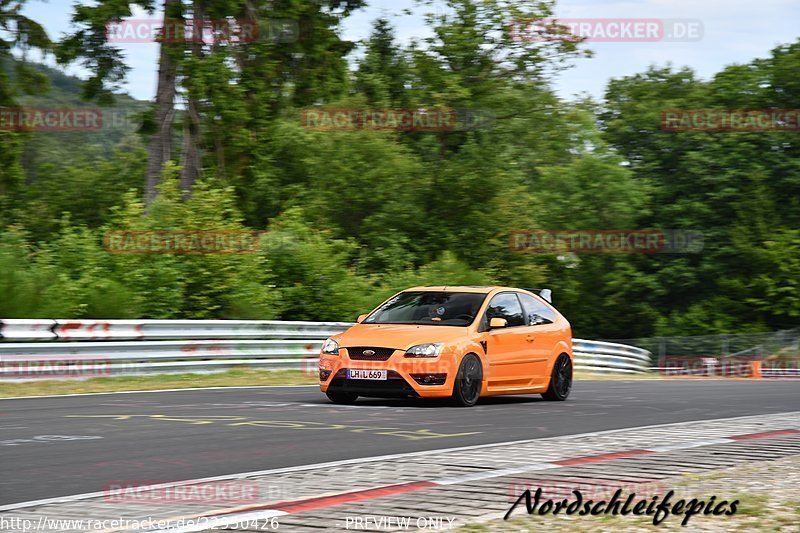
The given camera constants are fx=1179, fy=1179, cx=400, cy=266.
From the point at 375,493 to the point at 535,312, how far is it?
30.0 feet

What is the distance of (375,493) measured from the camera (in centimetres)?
687

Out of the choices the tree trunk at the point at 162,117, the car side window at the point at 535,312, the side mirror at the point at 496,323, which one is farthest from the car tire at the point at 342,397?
the tree trunk at the point at 162,117

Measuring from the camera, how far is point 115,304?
2111 cm

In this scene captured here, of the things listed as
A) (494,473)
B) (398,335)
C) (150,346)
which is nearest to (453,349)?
(398,335)

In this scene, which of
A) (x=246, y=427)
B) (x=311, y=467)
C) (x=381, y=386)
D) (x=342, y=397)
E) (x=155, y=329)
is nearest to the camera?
(x=311, y=467)

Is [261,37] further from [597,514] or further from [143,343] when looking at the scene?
[597,514]

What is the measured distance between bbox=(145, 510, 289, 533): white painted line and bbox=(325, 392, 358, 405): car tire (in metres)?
7.67

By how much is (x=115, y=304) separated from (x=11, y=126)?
1567cm

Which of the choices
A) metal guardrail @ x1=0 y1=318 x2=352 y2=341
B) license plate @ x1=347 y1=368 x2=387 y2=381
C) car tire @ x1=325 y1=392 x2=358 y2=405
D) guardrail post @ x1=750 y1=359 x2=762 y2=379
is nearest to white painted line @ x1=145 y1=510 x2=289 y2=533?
license plate @ x1=347 y1=368 x2=387 y2=381

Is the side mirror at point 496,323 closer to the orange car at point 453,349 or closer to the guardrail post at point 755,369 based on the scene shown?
the orange car at point 453,349

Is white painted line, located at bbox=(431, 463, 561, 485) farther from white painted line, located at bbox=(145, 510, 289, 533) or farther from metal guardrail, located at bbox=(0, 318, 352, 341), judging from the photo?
metal guardrail, located at bbox=(0, 318, 352, 341)

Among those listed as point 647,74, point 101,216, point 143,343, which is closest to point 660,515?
point 143,343

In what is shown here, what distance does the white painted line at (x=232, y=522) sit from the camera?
5633 mm

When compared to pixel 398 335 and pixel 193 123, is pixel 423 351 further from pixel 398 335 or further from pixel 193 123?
pixel 193 123
